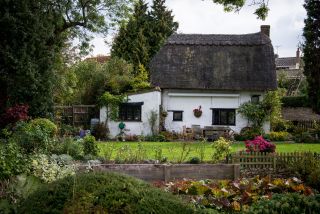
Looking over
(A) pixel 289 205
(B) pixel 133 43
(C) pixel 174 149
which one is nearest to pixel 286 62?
(B) pixel 133 43

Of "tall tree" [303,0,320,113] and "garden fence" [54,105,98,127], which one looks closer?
"tall tree" [303,0,320,113]

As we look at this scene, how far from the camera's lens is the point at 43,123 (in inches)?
842

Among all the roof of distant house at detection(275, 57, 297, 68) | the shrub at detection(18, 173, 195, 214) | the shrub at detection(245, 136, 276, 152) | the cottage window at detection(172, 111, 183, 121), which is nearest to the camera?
the shrub at detection(18, 173, 195, 214)

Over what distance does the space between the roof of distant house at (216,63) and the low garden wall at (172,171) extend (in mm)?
21040

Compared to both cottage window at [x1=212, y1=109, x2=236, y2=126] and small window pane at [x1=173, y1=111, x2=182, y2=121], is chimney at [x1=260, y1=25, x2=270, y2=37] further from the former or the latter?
small window pane at [x1=173, y1=111, x2=182, y2=121]

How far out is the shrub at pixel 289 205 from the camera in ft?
22.7

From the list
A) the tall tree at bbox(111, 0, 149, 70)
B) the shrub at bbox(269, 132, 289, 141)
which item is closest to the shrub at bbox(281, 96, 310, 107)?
the shrub at bbox(269, 132, 289, 141)

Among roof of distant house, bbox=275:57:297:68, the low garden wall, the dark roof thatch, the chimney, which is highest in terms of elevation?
roof of distant house, bbox=275:57:297:68

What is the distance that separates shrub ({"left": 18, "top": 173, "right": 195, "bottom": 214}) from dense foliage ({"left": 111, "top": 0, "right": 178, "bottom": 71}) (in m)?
39.6

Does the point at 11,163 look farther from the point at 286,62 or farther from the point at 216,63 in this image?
the point at 286,62

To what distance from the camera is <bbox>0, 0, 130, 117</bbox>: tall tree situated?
77.0 ft

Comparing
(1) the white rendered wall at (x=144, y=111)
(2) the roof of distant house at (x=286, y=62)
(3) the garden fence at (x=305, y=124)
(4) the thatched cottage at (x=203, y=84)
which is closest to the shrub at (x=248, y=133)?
(4) the thatched cottage at (x=203, y=84)

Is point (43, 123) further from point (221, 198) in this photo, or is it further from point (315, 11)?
point (315, 11)

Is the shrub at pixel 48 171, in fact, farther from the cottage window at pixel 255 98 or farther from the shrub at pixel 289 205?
the cottage window at pixel 255 98
